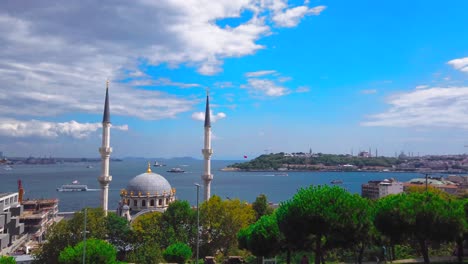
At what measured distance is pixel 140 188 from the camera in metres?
42.4

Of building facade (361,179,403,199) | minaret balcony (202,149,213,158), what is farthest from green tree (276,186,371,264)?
building facade (361,179,403,199)

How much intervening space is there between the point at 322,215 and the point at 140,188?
93.4 ft

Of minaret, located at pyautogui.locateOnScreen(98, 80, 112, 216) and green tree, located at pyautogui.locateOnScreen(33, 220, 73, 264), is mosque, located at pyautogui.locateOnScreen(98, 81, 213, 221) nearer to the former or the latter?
minaret, located at pyautogui.locateOnScreen(98, 80, 112, 216)

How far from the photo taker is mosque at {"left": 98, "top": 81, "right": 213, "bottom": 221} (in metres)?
39.8

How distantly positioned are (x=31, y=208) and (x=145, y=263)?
5039 centimetres

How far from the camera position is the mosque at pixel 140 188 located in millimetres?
39781

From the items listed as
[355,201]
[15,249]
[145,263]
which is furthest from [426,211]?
[15,249]

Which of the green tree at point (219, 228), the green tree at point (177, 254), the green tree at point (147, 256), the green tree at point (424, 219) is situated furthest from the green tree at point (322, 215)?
the green tree at point (219, 228)

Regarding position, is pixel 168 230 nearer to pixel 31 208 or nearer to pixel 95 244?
pixel 95 244

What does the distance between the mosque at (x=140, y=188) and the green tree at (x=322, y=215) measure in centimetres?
2418

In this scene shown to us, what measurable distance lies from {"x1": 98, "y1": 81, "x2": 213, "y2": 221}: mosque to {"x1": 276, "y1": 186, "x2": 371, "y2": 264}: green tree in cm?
2418

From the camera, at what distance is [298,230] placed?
18391 millimetres

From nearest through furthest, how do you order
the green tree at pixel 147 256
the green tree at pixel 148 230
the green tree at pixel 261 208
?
the green tree at pixel 147 256 → the green tree at pixel 148 230 → the green tree at pixel 261 208

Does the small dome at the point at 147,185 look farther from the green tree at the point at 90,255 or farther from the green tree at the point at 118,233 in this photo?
the green tree at the point at 90,255
